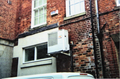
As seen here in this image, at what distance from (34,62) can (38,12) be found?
2.91 metres

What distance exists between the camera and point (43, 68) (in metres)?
8.76

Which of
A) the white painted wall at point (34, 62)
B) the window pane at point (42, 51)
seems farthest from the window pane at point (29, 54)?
the window pane at point (42, 51)

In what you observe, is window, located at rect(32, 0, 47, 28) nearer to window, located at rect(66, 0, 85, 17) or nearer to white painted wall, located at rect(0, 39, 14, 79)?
window, located at rect(66, 0, 85, 17)

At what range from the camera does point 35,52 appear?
31.0 ft

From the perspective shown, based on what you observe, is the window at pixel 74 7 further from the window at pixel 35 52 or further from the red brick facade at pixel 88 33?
the window at pixel 35 52

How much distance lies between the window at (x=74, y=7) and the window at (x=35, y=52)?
2.11 meters

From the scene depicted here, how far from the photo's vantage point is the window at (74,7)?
839 centimetres

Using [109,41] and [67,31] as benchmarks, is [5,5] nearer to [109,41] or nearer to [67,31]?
[67,31]

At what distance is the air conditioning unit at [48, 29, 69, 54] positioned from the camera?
24.9 feet

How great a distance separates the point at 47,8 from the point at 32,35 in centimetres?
169

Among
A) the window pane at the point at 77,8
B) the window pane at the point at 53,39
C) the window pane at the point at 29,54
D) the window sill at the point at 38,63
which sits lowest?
the window sill at the point at 38,63

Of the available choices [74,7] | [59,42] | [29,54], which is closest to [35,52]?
[29,54]

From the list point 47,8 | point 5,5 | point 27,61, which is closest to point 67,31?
point 47,8

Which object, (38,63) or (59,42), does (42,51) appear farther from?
(59,42)
